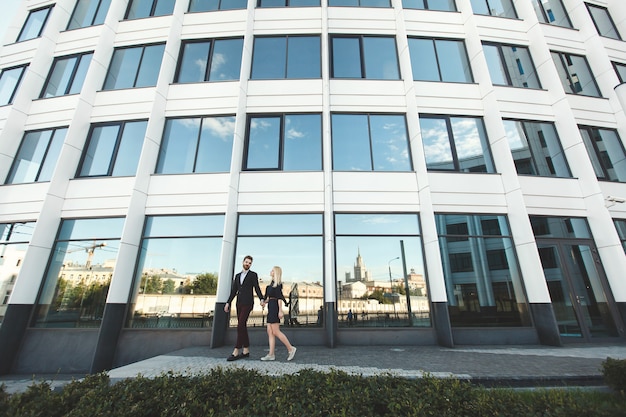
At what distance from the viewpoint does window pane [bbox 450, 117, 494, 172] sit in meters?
10.3

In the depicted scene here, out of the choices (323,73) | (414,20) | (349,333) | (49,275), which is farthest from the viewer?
(414,20)

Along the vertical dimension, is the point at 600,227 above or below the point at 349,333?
above

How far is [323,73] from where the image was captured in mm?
10586

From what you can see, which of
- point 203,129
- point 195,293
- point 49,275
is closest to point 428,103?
point 203,129

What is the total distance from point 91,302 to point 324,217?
8.46 meters

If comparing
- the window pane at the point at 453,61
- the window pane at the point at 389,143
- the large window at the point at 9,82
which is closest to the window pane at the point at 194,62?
the window pane at the point at 389,143

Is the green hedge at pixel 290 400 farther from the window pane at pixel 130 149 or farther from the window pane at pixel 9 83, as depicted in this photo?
the window pane at pixel 9 83

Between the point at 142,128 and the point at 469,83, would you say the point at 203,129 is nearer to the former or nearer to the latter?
the point at 142,128

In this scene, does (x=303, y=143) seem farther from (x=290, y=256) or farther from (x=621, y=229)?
(x=621, y=229)

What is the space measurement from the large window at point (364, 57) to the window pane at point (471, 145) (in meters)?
3.34

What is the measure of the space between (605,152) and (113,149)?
20.1 metres

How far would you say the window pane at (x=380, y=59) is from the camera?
11.2m

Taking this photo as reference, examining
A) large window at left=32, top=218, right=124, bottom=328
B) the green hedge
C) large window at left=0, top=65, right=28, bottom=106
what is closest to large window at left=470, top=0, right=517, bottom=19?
the green hedge

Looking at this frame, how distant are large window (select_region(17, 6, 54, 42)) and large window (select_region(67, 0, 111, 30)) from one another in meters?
1.72
